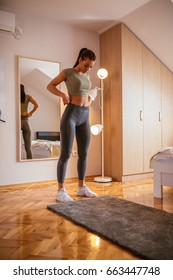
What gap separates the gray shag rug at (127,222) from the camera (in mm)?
1353

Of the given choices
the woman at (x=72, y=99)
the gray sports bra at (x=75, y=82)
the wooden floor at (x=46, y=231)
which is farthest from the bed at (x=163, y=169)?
the gray sports bra at (x=75, y=82)

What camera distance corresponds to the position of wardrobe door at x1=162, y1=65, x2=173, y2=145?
407cm

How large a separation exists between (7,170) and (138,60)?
2360 millimetres

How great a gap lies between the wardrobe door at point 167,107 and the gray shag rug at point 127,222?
208 centimetres

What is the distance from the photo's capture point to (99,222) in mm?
1760

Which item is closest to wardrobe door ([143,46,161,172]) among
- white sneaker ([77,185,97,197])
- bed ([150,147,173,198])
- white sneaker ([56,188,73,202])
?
bed ([150,147,173,198])

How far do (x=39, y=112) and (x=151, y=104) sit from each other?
1684 mm

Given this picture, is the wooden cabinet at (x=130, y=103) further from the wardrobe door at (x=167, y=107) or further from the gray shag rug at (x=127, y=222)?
the gray shag rug at (x=127, y=222)

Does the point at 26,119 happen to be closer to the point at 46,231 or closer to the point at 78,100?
the point at 78,100

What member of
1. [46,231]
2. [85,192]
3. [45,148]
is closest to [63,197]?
[85,192]

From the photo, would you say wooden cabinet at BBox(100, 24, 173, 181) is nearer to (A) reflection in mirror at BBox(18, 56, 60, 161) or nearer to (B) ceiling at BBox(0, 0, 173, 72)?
(B) ceiling at BBox(0, 0, 173, 72)
